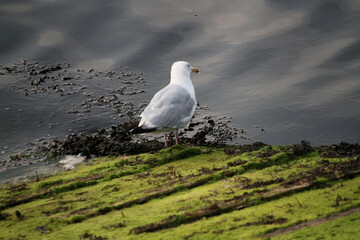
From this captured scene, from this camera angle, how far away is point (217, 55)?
1009 cm

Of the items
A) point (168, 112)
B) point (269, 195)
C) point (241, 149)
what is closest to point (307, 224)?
point (269, 195)

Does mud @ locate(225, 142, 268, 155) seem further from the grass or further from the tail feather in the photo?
the tail feather

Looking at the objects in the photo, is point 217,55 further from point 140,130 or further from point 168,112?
point 140,130

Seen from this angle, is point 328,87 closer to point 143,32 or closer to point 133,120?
point 133,120

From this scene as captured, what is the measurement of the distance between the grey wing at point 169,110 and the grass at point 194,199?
0.87 meters

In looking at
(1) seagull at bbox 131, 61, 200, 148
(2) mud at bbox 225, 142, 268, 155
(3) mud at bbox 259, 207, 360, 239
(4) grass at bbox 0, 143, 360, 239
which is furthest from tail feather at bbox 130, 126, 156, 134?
(3) mud at bbox 259, 207, 360, 239

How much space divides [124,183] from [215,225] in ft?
5.87

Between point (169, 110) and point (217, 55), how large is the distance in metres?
3.85

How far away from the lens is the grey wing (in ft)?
21.4

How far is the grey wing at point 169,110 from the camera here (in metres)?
6.51

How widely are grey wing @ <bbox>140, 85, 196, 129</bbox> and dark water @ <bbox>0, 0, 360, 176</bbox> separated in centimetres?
134

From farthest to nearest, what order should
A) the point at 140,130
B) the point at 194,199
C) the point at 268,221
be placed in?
the point at 140,130
the point at 194,199
the point at 268,221

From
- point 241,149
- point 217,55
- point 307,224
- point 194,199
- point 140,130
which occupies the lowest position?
point 307,224

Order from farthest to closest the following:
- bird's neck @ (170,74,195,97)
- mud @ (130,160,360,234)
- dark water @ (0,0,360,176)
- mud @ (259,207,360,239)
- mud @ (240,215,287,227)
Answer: dark water @ (0,0,360,176) < bird's neck @ (170,74,195,97) < mud @ (130,160,360,234) < mud @ (240,215,287,227) < mud @ (259,207,360,239)
